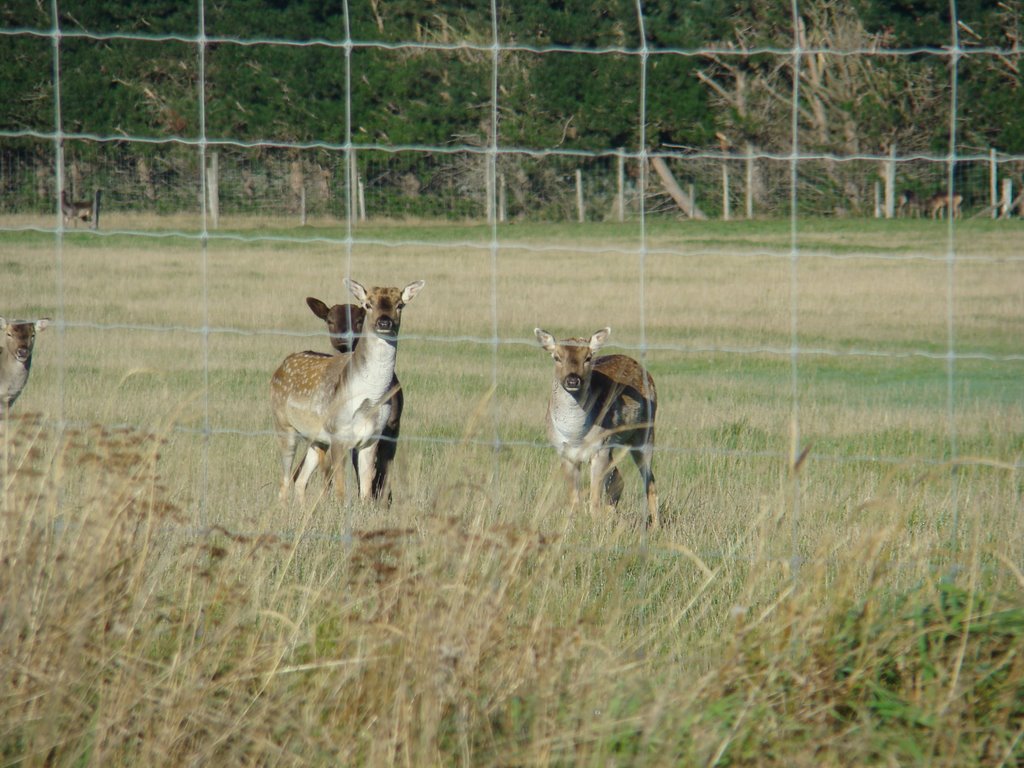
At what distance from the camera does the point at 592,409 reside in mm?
8281

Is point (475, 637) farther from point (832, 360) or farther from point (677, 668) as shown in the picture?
point (832, 360)

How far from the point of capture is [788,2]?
3450 centimetres

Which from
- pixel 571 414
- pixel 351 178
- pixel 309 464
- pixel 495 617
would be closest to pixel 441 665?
pixel 495 617

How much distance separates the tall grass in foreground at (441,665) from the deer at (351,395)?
325cm

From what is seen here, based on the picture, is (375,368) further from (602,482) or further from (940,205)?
(940,205)

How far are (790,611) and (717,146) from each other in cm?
3000

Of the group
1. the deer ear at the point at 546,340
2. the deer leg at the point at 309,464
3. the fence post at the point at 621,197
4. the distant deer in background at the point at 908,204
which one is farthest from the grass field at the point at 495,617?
the distant deer in background at the point at 908,204

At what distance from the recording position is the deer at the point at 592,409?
25.6 feet

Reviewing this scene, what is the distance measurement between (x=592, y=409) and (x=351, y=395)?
1.36 metres

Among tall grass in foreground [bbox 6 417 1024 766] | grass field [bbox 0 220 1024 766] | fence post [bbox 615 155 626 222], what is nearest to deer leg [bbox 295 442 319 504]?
grass field [bbox 0 220 1024 766]

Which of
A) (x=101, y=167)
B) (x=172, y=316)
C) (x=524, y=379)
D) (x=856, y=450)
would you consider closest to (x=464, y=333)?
(x=524, y=379)

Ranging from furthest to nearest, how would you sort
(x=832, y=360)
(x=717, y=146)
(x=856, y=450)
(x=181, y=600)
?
(x=717, y=146) → (x=832, y=360) → (x=856, y=450) → (x=181, y=600)

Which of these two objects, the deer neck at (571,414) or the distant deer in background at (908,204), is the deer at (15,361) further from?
the distant deer in background at (908,204)

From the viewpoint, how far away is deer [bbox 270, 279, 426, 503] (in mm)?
7973
